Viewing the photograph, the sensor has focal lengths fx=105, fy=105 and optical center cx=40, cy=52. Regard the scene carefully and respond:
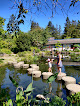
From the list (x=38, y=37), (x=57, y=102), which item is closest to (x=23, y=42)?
(x=38, y=37)

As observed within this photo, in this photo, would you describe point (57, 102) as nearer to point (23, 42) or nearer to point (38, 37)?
point (23, 42)

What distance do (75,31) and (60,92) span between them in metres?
44.5

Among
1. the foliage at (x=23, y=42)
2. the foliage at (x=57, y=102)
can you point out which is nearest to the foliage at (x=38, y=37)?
the foliage at (x=23, y=42)

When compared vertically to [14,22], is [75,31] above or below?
above

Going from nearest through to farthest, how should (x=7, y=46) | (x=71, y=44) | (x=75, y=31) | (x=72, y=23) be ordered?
(x=7, y=46)
(x=71, y=44)
(x=75, y=31)
(x=72, y=23)

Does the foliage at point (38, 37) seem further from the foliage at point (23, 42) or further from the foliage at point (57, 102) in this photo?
the foliage at point (57, 102)

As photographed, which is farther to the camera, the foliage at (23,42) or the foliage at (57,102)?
the foliage at (23,42)

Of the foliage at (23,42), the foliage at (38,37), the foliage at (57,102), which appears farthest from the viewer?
the foliage at (38,37)

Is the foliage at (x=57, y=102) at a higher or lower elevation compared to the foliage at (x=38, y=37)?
lower

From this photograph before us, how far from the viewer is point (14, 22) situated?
2482 mm

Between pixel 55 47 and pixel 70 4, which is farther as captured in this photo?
pixel 55 47

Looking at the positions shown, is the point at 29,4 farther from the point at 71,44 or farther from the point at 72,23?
the point at 72,23

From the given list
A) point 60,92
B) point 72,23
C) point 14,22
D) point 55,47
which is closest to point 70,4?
point 14,22

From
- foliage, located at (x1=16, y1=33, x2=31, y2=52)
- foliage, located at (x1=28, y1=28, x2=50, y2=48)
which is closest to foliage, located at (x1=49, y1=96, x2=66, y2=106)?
foliage, located at (x1=16, y1=33, x2=31, y2=52)
